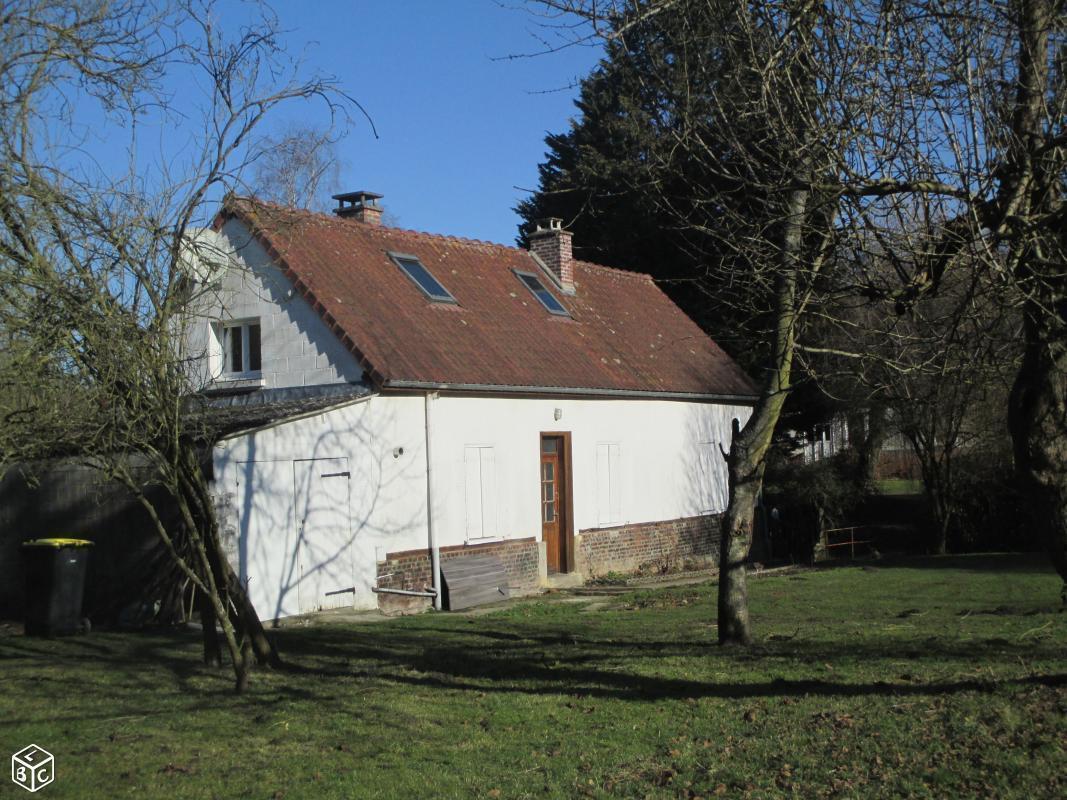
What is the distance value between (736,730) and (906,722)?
1170 millimetres

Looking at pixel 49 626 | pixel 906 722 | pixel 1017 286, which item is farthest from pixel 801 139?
pixel 49 626

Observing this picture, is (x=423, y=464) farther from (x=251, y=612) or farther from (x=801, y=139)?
(x=801, y=139)

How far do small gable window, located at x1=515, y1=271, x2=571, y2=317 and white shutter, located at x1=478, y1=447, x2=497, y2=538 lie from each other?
528 cm

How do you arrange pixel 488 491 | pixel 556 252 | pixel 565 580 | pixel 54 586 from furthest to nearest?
pixel 556 252
pixel 565 580
pixel 488 491
pixel 54 586

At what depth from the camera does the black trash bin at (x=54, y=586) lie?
13.8 metres

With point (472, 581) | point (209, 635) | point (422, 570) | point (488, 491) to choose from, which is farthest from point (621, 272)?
point (209, 635)

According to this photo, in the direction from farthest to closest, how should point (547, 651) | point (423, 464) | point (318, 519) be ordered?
1. point (423, 464)
2. point (318, 519)
3. point (547, 651)

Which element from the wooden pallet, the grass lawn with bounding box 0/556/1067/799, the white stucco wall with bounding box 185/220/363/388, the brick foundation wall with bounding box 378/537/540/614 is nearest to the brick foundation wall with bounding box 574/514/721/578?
the brick foundation wall with bounding box 378/537/540/614

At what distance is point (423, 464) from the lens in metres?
17.5

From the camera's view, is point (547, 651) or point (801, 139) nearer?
point (801, 139)

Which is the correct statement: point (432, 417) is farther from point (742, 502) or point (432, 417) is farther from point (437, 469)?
point (742, 502)

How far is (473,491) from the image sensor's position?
1845 centimetres

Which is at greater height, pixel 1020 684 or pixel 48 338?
pixel 48 338
